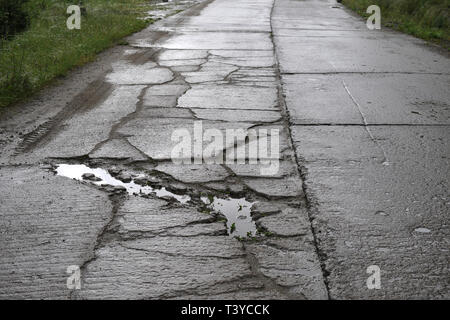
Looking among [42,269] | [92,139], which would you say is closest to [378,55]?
[92,139]

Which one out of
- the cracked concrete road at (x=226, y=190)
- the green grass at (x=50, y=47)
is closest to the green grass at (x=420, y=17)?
the cracked concrete road at (x=226, y=190)

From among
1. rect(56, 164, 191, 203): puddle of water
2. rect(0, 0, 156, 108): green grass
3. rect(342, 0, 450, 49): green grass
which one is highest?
rect(342, 0, 450, 49): green grass

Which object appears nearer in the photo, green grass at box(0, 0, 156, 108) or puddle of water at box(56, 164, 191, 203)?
puddle of water at box(56, 164, 191, 203)

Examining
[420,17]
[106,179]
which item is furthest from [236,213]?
[420,17]

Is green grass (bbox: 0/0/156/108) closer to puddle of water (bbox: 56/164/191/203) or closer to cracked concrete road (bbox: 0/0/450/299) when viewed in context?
cracked concrete road (bbox: 0/0/450/299)

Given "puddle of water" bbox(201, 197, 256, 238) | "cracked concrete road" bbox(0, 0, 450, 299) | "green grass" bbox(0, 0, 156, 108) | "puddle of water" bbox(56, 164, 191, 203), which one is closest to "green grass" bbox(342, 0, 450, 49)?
"cracked concrete road" bbox(0, 0, 450, 299)

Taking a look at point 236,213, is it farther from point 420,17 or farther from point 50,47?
point 420,17

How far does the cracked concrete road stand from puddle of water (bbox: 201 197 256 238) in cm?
3

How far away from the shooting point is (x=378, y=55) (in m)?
8.41

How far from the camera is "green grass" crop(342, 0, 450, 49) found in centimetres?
1090

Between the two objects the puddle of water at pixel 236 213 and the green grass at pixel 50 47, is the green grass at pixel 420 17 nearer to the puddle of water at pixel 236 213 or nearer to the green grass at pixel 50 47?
the green grass at pixel 50 47

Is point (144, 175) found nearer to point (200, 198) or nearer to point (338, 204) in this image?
point (200, 198)

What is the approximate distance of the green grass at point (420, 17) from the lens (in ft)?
35.8

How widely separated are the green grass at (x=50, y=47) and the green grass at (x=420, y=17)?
701cm
